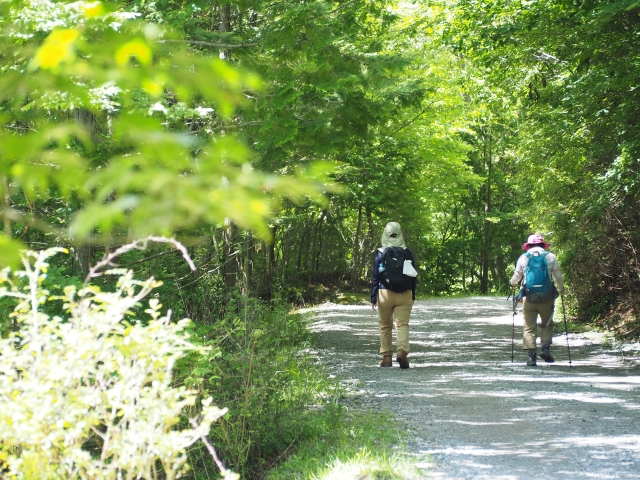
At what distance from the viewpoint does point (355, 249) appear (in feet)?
95.7

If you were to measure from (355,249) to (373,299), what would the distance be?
18087 mm

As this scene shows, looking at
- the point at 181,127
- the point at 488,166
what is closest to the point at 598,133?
the point at 181,127

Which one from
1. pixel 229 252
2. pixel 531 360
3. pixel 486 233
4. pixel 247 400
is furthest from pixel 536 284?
pixel 486 233

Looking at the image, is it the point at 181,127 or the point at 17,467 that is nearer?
the point at 17,467

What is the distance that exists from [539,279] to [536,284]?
0.09m

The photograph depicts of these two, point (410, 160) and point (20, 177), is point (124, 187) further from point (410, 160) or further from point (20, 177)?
point (410, 160)

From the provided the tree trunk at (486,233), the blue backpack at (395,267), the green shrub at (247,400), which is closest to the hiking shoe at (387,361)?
the blue backpack at (395,267)

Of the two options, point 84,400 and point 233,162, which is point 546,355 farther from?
point 233,162

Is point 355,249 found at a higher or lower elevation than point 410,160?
lower

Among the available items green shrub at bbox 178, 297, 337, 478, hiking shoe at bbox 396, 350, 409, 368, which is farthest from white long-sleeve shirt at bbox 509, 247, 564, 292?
green shrub at bbox 178, 297, 337, 478

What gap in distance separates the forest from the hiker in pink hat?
1.63 m

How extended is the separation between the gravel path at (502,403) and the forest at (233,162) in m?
0.96

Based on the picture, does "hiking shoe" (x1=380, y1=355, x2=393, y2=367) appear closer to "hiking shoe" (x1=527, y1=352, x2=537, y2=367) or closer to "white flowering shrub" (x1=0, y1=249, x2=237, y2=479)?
"hiking shoe" (x1=527, y1=352, x2=537, y2=367)

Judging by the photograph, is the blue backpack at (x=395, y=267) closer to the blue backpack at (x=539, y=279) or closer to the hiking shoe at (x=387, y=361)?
the hiking shoe at (x=387, y=361)
